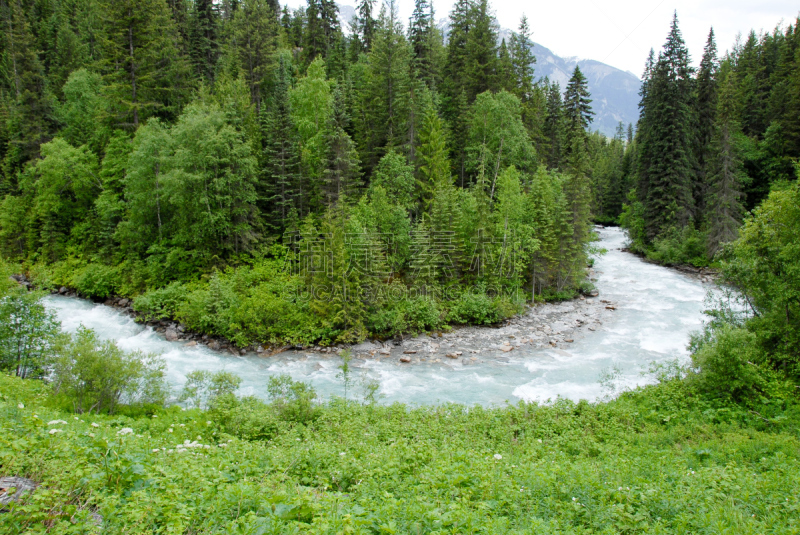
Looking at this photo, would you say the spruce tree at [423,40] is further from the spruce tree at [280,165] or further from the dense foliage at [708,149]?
the dense foliage at [708,149]

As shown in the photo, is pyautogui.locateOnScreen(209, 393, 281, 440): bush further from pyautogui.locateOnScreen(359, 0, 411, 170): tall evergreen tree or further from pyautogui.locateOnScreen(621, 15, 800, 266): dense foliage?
pyautogui.locateOnScreen(621, 15, 800, 266): dense foliage

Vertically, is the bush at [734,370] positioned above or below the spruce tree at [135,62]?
below

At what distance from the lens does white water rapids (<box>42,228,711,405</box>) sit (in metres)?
19.3

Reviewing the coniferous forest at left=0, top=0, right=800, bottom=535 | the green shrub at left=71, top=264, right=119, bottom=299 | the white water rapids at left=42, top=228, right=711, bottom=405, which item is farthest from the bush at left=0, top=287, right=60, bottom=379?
the green shrub at left=71, top=264, right=119, bottom=299

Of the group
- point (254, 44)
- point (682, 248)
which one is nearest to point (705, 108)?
point (682, 248)

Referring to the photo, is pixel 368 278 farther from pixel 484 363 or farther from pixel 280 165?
pixel 280 165

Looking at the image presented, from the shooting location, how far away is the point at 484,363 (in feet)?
75.7

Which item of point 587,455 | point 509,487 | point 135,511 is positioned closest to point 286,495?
point 135,511

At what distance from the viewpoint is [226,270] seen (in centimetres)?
2956

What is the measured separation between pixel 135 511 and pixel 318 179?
29.6m

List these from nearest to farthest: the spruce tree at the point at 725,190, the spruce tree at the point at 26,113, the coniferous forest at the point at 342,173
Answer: the coniferous forest at the point at 342,173 → the spruce tree at the point at 725,190 → the spruce tree at the point at 26,113

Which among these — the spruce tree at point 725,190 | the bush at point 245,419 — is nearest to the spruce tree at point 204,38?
the bush at point 245,419

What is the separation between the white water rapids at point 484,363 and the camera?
19281 mm

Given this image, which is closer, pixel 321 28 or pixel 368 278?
pixel 368 278
